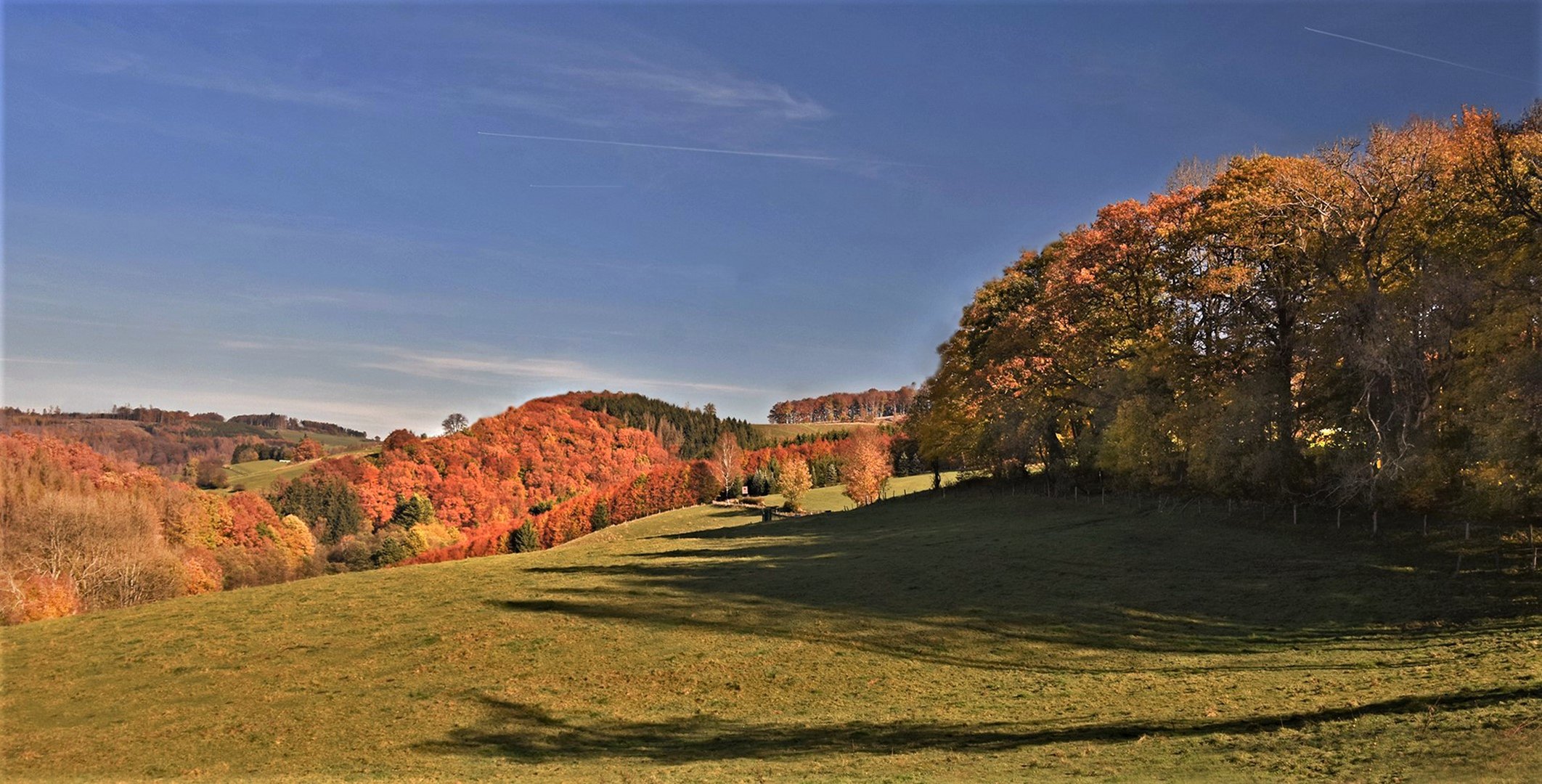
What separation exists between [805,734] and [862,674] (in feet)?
14.7

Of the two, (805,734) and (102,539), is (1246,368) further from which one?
(102,539)

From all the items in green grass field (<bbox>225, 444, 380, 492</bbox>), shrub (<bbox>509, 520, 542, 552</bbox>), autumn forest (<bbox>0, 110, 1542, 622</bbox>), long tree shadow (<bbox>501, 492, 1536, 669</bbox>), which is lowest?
shrub (<bbox>509, 520, 542, 552</bbox>)

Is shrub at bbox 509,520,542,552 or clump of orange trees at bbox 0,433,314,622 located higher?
clump of orange trees at bbox 0,433,314,622

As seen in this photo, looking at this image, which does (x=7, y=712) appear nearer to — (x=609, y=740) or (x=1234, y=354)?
(x=609, y=740)

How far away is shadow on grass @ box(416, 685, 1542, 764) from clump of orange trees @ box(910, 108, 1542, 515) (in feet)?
42.2

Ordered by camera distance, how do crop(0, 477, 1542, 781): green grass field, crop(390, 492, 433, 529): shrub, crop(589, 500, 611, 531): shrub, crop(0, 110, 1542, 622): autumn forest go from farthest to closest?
crop(390, 492, 433, 529): shrub
crop(589, 500, 611, 531): shrub
crop(0, 110, 1542, 622): autumn forest
crop(0, 477, 1542, 781): green grass field

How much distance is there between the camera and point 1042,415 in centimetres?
5056

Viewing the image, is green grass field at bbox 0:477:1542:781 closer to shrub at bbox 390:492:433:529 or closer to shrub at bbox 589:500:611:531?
shrub at bbox 589:500:611:531

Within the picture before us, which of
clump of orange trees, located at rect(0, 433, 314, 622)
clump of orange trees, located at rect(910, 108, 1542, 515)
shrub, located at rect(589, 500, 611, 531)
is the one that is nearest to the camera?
clump of orange trees, located at rect(910, 108, 1542, 515)

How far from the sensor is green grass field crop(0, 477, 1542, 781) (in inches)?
599

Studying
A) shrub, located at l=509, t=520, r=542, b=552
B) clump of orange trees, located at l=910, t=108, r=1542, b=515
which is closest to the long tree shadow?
clump of orange trees, located at l=910, t=108, r=1542, b=515

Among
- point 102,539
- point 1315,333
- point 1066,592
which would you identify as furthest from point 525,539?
point 1315,333

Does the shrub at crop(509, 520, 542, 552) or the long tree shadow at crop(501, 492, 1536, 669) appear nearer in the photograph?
the long tree shadow at crop(501, 492, 1536, 669)

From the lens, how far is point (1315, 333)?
32.9 metres
